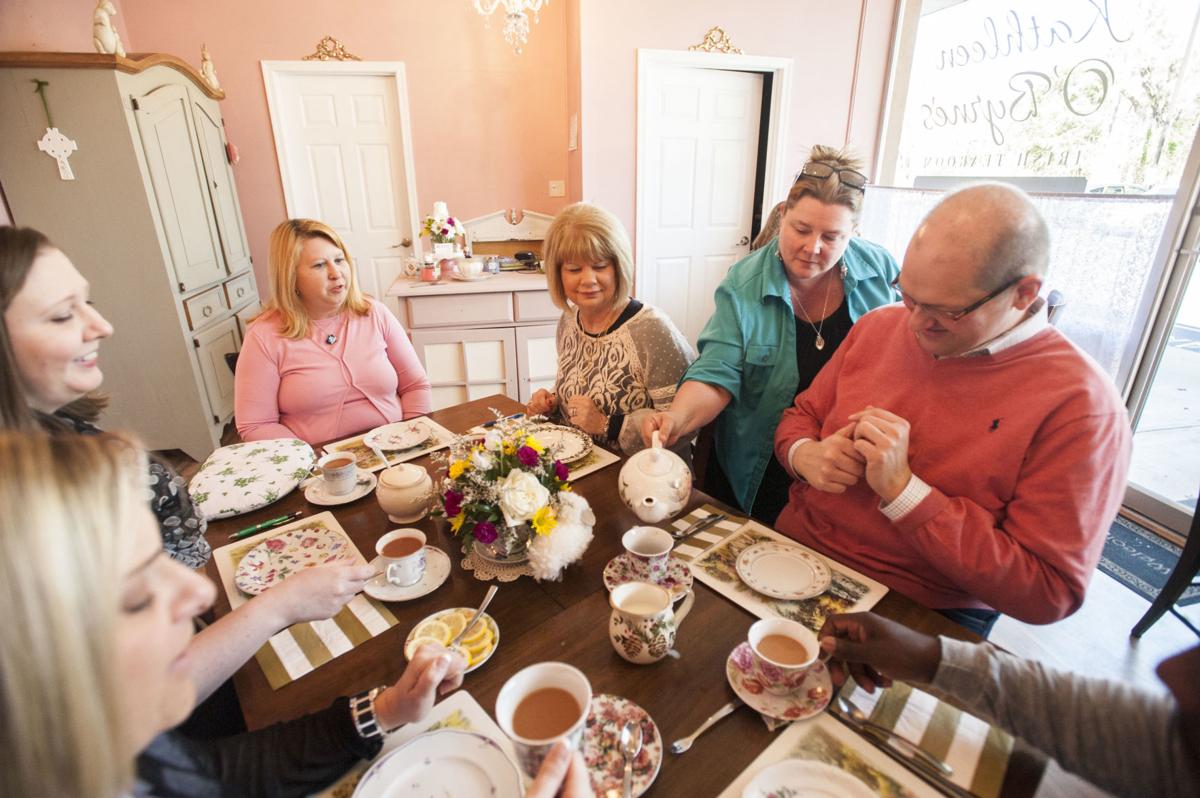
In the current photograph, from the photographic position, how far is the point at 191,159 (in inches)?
128

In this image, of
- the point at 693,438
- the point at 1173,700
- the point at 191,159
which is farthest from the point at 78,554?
the point at 191,159

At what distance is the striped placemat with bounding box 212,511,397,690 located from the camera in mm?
845

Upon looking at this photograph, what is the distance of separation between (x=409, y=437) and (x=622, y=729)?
110 cm

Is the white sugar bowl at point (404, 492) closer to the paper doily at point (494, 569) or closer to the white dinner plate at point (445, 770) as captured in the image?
the paper doily at point (494, 569)

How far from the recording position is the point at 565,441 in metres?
1.53

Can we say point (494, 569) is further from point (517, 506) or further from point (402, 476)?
point (402, 476)

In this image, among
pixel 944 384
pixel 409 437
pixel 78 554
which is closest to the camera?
pixel 78 554

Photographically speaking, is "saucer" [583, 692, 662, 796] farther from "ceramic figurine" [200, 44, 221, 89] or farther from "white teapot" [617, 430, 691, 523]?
"ceramic figurine" [200, 44, 221, 89]

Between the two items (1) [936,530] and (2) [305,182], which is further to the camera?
(2) [305,182]

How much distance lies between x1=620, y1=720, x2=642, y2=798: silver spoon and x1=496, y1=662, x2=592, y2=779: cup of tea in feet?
0.21

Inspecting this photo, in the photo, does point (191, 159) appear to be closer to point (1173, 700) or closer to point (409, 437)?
point (409, 437)

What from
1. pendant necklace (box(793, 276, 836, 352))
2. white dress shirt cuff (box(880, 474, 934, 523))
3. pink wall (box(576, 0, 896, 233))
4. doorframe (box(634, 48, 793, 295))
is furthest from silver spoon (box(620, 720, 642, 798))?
pink wall (box(576, 0, 896, 233))

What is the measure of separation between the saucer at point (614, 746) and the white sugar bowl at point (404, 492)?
60 centimetres

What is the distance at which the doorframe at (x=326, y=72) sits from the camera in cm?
387
